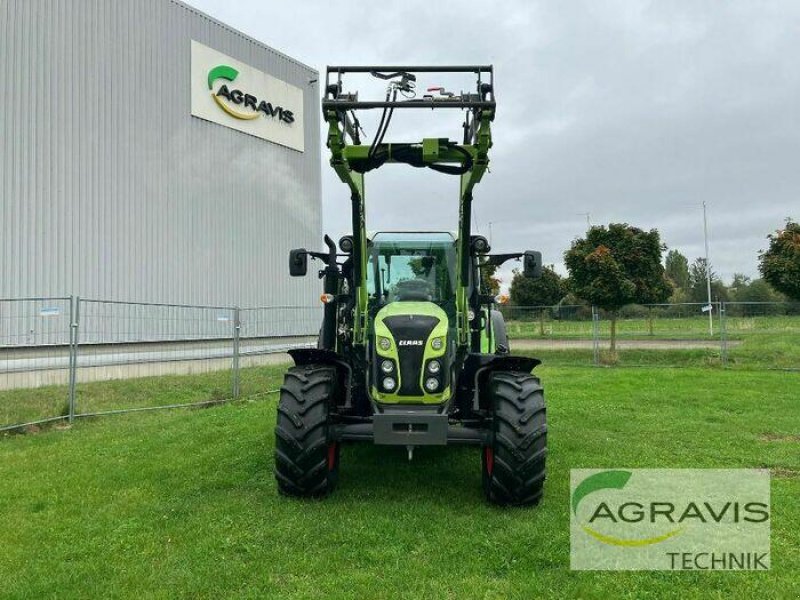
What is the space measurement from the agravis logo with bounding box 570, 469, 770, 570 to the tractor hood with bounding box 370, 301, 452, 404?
1.45 meters

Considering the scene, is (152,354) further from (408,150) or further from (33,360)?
(408,150)

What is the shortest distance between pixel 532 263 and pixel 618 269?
1324 cm

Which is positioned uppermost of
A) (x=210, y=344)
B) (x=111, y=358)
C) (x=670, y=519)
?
(x=210, y=344)

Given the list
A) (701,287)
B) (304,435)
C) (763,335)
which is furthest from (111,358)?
(701,287)

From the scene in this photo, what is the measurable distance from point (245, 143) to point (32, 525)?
15127mm

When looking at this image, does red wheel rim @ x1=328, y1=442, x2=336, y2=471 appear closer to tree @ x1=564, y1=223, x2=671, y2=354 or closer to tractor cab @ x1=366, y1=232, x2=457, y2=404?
tractor cab @ x1=366, y1=232, x2=457, y2=404

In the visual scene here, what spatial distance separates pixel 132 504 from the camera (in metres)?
5.07

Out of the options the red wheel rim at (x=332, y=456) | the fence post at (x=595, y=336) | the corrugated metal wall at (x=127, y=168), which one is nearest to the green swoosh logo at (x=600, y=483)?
the red wheel rim at (x=332, y=456)

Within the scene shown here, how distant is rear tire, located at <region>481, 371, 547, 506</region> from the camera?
4637 millimetres

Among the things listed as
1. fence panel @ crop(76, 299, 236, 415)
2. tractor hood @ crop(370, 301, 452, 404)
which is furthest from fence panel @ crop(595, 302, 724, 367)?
tractor hood @ crop(370, 301, 452, 404)

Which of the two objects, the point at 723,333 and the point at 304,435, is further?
the point at 723,333

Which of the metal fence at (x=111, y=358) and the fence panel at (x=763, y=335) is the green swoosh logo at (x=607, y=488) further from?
the fence panel at (x=763, y=335)

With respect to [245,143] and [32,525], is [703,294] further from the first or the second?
[32,525]

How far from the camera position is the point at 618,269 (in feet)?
59.3
